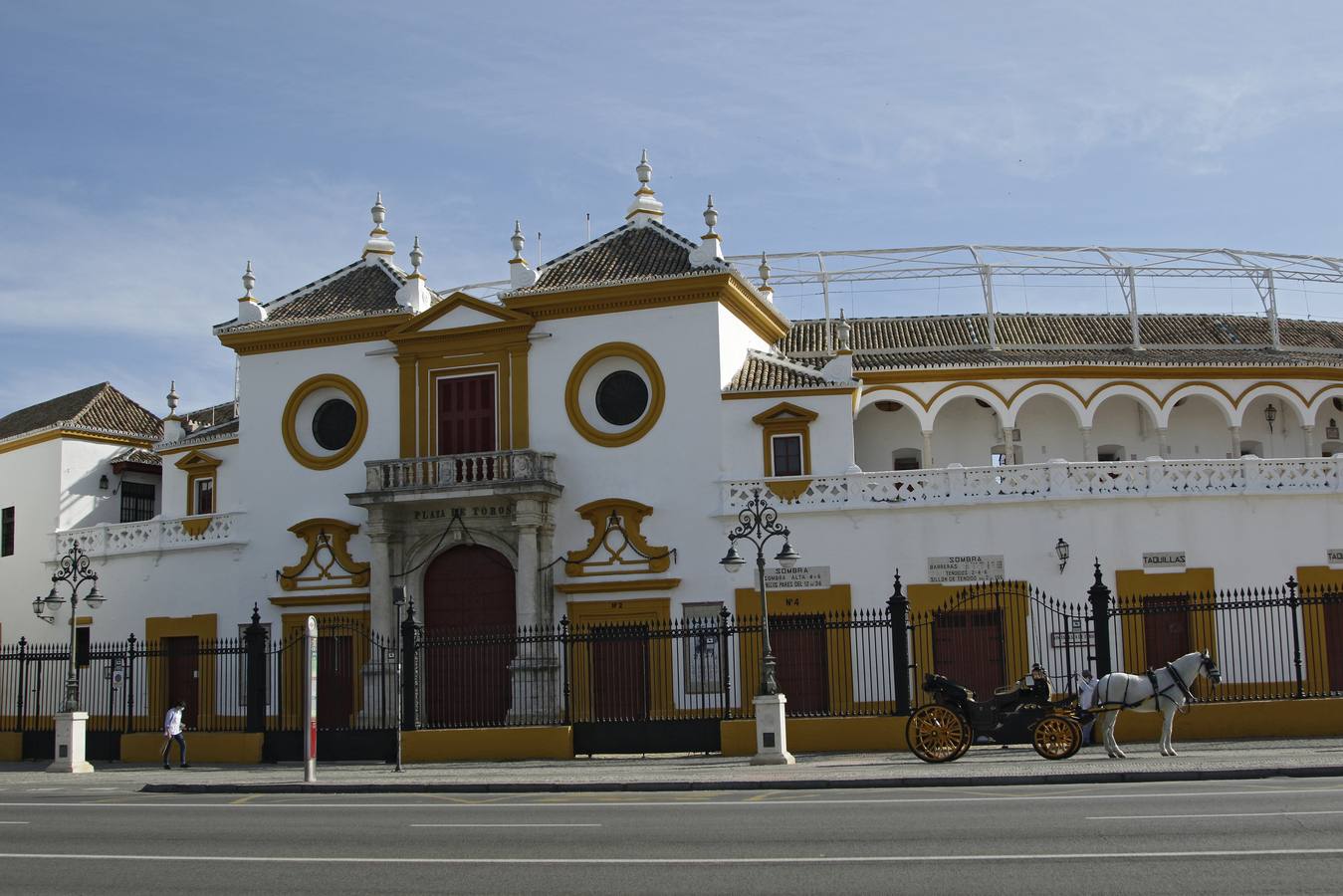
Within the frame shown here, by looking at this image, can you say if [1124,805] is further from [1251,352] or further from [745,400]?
[1251,352]

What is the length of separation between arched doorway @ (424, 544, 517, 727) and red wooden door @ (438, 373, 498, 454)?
7.75ft

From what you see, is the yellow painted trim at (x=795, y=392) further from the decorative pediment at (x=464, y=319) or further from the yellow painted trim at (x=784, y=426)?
→ the decorative pediment at (x=464, y=319)

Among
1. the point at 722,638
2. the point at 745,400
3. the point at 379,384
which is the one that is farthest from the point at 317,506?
the point at 722,638

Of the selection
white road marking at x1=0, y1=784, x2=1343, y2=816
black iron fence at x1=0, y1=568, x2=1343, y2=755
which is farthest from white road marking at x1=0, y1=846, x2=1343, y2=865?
black iron fence at x1=0, y1=568, x2=1343, y2=755

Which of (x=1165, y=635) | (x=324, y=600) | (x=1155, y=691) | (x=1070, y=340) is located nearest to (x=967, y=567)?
(x=1165, y=635)

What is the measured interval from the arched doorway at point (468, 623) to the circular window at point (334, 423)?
4.02 metres

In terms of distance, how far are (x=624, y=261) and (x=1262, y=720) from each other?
55.3 ft

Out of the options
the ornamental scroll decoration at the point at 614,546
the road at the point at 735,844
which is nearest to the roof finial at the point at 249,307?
the ornamental scroll decoration at the point at 614,546

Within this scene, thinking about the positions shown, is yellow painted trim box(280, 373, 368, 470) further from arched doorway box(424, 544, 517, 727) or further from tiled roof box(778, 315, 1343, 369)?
tiled roof box(778, 315, 1343, 369)

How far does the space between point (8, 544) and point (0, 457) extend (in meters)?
2.90

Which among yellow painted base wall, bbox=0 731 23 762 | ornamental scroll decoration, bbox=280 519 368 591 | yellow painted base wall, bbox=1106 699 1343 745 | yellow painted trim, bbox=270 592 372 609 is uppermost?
ornamental scroll decoration, bbox=280 519 368 591

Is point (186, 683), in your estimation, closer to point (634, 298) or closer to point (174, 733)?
point (174, 733)

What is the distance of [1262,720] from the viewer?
21766 mm

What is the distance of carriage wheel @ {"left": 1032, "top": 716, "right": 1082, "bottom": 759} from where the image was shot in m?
18.2
